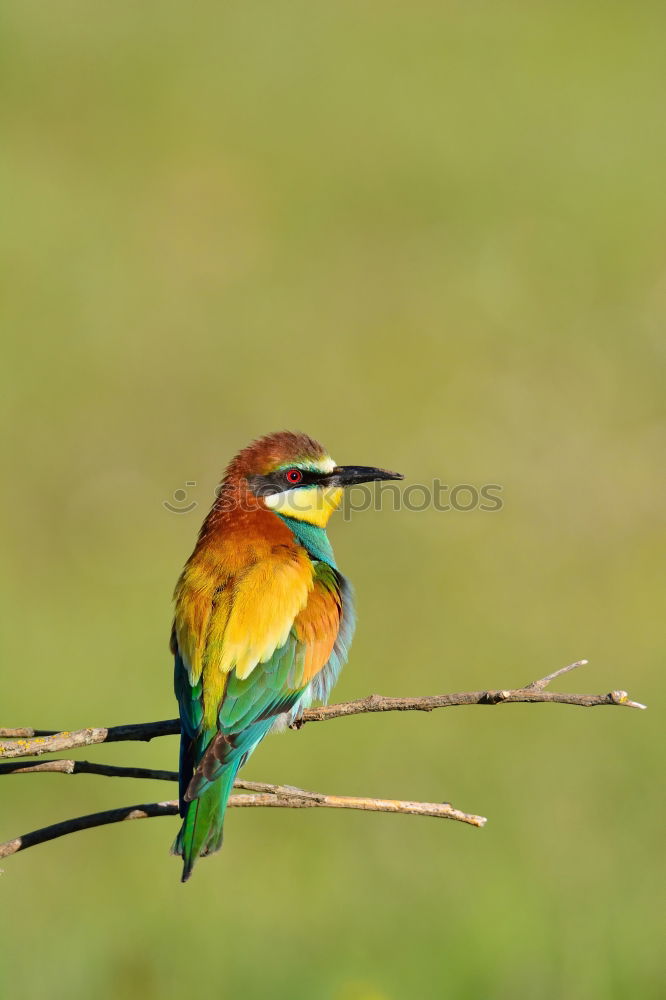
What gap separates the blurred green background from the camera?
11.0 feet

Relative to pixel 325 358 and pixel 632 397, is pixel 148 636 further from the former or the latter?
pixel 632 397

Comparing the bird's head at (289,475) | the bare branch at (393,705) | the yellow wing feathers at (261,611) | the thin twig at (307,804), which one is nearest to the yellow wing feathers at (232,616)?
the yellow wing feathers at (261,611)

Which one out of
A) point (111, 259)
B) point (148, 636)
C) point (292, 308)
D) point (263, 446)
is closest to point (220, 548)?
point (263, 446)

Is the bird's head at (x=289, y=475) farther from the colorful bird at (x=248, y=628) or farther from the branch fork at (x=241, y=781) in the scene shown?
the branch fork at (x=241, y=781)

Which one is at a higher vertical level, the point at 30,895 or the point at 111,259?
the point at 111,259

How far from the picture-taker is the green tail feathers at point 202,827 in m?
2.36

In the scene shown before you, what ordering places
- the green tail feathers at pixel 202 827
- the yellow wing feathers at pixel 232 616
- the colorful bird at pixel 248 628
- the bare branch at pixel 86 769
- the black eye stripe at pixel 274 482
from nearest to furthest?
the bare branch at pixel 86 769 < the green tail feathers at pixel 202 827 < the colorful bird at pixel 248 628 < the yellow wing feathers at pixel 232 616 < the black eye stripe at pixel 274 482

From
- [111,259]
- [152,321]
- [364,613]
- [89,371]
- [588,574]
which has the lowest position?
[364,613]

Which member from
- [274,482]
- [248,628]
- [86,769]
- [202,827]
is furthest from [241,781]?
[274,482]

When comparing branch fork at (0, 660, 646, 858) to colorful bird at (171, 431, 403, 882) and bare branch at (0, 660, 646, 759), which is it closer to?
bare branch at (0, 660, 646, 759)

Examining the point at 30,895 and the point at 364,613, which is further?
the point at 364,613

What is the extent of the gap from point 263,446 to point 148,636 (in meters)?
1.92

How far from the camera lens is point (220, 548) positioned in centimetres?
290

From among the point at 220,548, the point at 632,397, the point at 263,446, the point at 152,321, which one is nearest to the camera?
the point at 220,548
